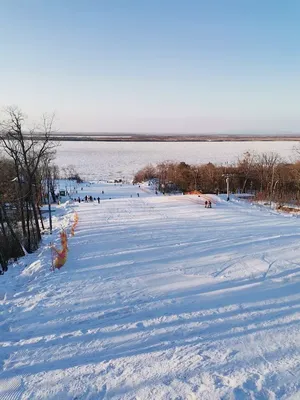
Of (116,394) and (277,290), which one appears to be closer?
(116,394)

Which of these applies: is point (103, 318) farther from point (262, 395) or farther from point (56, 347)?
point (262, 395)

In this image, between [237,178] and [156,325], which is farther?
[237,178]

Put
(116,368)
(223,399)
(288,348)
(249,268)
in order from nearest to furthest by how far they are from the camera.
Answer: (223,399) → (116,368) → (288,348) → (249,268)

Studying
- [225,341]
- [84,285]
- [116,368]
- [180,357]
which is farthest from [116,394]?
[84,285]

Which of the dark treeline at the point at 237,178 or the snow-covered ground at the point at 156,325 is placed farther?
the dark treeline at the point at 237,178

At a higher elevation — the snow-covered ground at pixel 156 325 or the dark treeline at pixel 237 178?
the snow-covered ground at pixel 156 325

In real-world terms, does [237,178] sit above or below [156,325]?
below

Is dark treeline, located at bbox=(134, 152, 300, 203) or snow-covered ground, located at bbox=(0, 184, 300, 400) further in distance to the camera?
dark treeline, located at bbox=(134, 152, 300, 203)

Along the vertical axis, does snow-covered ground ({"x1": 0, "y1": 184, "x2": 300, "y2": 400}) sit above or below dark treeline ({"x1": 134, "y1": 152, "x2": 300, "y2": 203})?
above
